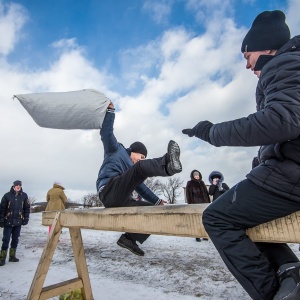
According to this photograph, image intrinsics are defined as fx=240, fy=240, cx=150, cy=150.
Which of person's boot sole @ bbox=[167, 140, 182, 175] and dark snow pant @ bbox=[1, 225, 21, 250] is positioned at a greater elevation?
person's boot sole @ bbox=[167, 140, 182, 175]

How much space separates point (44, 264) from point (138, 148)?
5.89 feet

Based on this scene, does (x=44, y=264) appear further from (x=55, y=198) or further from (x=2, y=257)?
(x=55, y=198)

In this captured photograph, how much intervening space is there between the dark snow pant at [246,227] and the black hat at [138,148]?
213 centimetres

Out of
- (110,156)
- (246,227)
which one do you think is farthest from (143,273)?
(246,227)

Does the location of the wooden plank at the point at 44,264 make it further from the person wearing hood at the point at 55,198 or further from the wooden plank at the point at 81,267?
the person wearing hood at the point at 55,198

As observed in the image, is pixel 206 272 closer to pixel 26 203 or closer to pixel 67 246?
pixel 67 246

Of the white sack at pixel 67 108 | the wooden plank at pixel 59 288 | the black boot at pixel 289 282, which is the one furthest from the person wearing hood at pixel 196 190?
the black boot at pixel 289 282

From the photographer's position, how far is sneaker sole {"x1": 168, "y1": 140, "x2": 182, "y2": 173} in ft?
6.95

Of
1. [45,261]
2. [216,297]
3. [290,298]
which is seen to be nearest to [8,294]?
[45,261]

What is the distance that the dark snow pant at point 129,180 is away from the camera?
2.25 m

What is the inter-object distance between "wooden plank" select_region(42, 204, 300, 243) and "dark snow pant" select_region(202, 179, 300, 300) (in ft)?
0.22

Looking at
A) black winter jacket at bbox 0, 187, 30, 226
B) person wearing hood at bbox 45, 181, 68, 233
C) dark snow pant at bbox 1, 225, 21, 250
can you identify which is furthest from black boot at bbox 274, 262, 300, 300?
person wearing hood at bbox 45, 181, 68, 233

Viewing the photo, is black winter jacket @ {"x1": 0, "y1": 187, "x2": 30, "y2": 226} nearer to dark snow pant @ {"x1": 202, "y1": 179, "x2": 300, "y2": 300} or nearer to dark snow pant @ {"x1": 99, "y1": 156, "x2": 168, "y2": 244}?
dark snow pant @ {"x1": 99, "y1": 156, "x2": 168, "y2": 244}

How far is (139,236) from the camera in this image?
302 cm
